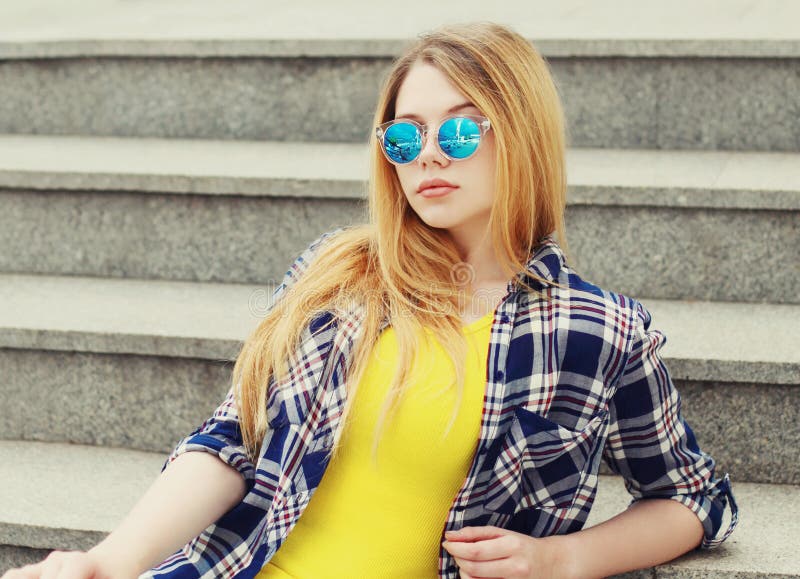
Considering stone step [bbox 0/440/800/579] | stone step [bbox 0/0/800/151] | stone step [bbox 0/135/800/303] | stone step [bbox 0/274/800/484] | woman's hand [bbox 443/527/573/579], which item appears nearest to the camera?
woman's hand [bbox 443/527/573/579]

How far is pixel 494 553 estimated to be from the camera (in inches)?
54.1

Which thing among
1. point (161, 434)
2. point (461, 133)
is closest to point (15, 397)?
point (161, 434)

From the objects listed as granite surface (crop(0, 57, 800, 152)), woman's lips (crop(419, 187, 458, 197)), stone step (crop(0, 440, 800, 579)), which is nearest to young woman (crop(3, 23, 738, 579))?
woman's lips (crop(419, 187, 458, 197))

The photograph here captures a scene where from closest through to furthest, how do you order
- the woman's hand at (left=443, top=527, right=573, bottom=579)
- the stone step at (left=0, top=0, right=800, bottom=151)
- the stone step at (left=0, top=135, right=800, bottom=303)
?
the woman's hand at (left=443, top=527, right=573, bottom=579) → the stone step at (left=0, top=135, right=800, bottom=303) → the stone step at (left=0, top=0, right=800, bottom=151)

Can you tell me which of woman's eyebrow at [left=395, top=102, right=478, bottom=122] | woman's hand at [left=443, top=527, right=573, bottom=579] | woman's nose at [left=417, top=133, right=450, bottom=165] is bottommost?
woman's hand at [left=443, top=527, right=573, bottom=579]

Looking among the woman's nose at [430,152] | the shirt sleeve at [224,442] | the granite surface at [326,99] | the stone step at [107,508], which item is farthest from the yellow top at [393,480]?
the granite surface at [326,99]

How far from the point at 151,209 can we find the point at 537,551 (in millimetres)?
1273

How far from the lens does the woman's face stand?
55.3 inches

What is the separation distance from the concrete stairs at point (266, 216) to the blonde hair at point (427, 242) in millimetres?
448

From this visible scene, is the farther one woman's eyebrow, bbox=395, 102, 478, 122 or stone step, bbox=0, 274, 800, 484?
stone step, bbox=0, 274, 800, 484

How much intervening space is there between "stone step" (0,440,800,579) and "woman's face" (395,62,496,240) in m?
0.59

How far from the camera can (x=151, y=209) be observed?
2.32 metres

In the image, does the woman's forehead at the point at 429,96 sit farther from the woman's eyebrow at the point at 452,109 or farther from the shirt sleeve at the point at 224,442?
the shirt sleeve at the point at 224,442

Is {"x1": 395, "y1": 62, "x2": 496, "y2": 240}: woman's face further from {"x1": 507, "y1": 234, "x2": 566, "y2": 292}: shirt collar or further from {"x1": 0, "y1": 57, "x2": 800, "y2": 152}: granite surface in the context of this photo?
{"x1": 0, "y1": 57, "x2": 800, "y2": 152}: granite surface
